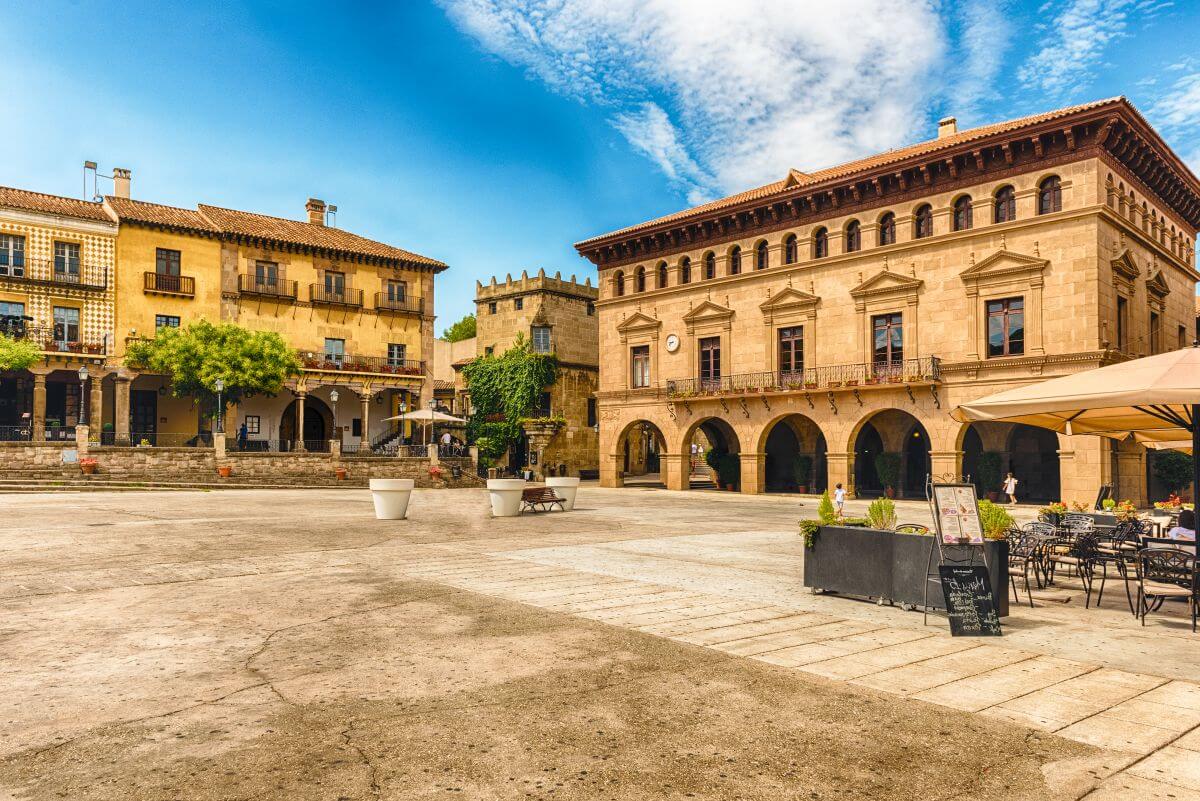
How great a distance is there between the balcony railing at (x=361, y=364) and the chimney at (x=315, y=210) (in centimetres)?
1016

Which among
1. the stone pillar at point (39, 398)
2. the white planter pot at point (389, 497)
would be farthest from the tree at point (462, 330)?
the white planter pot at point (389, 497)

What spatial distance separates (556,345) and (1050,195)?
27.5 meters

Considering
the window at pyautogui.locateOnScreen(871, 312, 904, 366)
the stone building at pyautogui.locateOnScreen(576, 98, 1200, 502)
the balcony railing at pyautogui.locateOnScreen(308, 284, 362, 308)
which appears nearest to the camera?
the stone building at pyautogui.locateOnScreen(576, 98, 1200, 502)

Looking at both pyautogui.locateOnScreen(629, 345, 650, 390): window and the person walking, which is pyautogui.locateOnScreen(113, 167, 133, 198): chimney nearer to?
pyautogui.locateOnScreen(629, 345, 650, 390): window

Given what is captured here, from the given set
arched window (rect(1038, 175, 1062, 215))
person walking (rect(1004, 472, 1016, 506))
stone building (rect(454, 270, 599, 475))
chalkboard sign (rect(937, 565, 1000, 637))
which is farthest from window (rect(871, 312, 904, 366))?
chalkboard sign (rect(937, 565, 1000, 637))

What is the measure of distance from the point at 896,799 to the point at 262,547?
39.0ft

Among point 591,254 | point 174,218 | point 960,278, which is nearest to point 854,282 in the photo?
point 960,278

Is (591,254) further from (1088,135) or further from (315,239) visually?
(1088,135)

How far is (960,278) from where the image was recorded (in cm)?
2947

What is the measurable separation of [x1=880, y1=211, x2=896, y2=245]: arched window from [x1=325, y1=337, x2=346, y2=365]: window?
2847 centimetres

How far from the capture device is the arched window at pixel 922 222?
30606 mm

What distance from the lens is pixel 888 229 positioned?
1255 inches

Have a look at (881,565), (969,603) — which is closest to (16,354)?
(881,565)

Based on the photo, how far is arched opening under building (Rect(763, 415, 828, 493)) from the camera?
3722 cm
